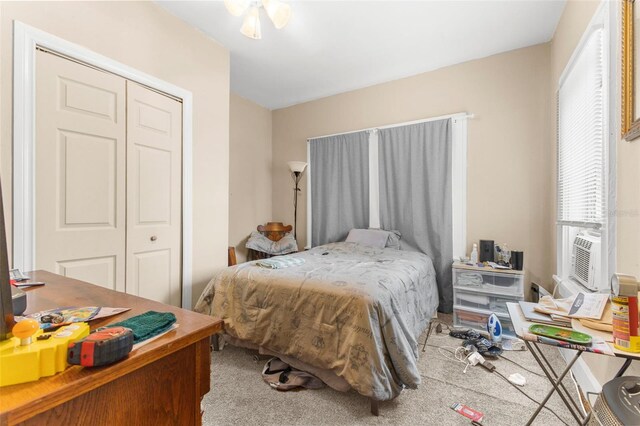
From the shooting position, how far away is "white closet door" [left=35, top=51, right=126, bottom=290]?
165cm

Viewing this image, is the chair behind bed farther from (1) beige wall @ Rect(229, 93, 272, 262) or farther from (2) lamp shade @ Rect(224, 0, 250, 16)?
(2) lamp shade @ Rect(224, 0, 250, 16)

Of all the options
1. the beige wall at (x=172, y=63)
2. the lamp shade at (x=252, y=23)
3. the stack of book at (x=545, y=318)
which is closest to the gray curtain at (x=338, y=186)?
the beige wall at (x=172, y=63)

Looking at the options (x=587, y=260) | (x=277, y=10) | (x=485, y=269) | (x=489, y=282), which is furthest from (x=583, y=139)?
(x=277, y=10)

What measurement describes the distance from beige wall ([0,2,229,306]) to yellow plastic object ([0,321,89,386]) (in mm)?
1582

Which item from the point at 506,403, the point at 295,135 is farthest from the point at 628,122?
the point at 295,135

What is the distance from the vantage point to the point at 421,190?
10.4 ft

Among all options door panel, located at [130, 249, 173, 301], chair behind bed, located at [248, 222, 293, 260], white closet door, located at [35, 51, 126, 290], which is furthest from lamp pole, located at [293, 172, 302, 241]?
white closet door, located at [35, 51, 126, 290]

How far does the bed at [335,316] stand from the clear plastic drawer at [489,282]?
521 millimetres

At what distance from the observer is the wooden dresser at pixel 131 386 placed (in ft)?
1.44

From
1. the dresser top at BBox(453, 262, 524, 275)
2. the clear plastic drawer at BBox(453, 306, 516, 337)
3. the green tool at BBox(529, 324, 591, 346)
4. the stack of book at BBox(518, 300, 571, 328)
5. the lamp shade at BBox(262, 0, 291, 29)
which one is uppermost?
the lamp shade at BBox(262, 0, 291, 29)

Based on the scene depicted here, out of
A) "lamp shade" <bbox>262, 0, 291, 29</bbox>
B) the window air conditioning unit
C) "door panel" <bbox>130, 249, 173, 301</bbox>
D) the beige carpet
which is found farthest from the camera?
"door panel" <bbox>130, 249, 173, 301</bbox>

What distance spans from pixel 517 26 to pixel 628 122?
1780mm

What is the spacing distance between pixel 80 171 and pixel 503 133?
11.9 ft

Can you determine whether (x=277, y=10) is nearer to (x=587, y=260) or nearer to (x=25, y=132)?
(x=25, y=132)
